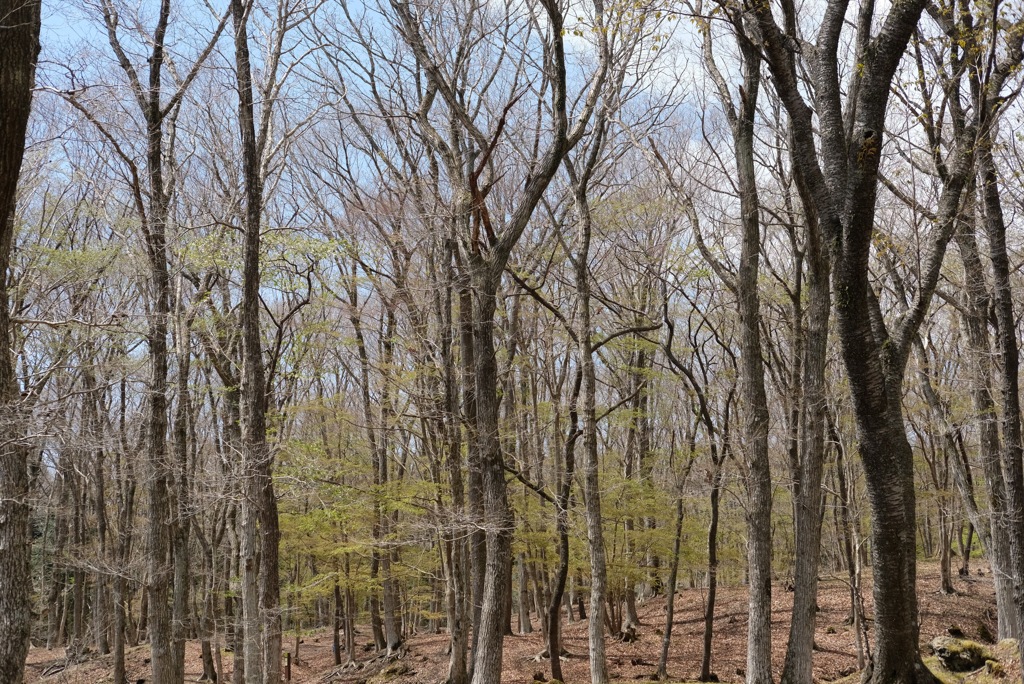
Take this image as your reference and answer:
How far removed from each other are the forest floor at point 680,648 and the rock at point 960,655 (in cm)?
251

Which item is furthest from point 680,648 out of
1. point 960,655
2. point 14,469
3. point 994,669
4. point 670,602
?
point 14,469

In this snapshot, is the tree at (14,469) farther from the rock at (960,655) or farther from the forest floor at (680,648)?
the rock at (960,655)

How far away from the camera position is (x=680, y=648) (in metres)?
15.9

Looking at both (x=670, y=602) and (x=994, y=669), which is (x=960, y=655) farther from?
(x=670, y=602)

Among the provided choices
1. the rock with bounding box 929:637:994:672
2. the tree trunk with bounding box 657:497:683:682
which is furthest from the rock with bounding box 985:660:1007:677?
the tree trunk with bounding box 657:497:683:682

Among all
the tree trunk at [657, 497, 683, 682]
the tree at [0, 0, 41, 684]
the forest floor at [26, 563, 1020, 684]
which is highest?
the tree at [0, 0, 41, 684]

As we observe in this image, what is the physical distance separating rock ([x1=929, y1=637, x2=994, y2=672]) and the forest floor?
2.51m

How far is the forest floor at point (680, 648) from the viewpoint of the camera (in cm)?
1407

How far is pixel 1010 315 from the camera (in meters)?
7.19

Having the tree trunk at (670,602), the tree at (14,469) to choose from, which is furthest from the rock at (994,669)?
the tree at (14,469)

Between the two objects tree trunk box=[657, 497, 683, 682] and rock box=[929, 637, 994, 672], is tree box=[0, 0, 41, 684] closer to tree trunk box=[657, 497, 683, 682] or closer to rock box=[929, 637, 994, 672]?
tree trunk box=[657, 497, 683, 682]

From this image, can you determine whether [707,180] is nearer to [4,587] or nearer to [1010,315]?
[1010,315]

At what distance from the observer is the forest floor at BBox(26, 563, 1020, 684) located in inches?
554

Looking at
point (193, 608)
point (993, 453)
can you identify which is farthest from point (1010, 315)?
point (193, 608)
